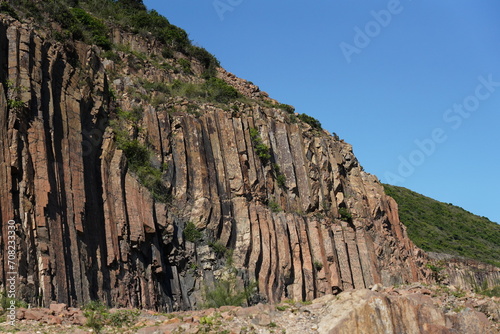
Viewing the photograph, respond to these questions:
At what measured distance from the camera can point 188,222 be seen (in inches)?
1305

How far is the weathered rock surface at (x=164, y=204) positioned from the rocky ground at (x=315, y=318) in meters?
2.39

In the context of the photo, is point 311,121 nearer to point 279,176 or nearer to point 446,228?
point 279,176

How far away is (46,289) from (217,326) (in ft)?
18.8

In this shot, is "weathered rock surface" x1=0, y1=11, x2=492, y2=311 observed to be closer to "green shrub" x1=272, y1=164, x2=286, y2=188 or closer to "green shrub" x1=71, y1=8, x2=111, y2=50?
"green shrub" x1=272, y1=164, x2=286, y2=188

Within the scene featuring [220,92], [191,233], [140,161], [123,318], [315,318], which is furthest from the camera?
[220,92]

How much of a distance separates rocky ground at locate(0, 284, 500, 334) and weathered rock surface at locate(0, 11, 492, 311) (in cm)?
239

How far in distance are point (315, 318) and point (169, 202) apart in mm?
12277

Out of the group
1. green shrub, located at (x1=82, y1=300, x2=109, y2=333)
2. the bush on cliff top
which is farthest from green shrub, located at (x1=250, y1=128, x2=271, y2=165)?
green shrub, located at (x1=82, y1=300, x2=109, y2=333)

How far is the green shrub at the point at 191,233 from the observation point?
107 ft

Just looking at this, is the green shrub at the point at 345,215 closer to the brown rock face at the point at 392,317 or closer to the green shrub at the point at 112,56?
the green shrub at the point at 112,56

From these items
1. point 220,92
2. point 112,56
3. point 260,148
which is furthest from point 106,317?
point 220,92

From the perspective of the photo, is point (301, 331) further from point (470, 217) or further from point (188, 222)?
point (470, 217)

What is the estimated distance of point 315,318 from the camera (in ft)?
75.2

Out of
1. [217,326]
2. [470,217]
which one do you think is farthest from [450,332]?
[470,217]
